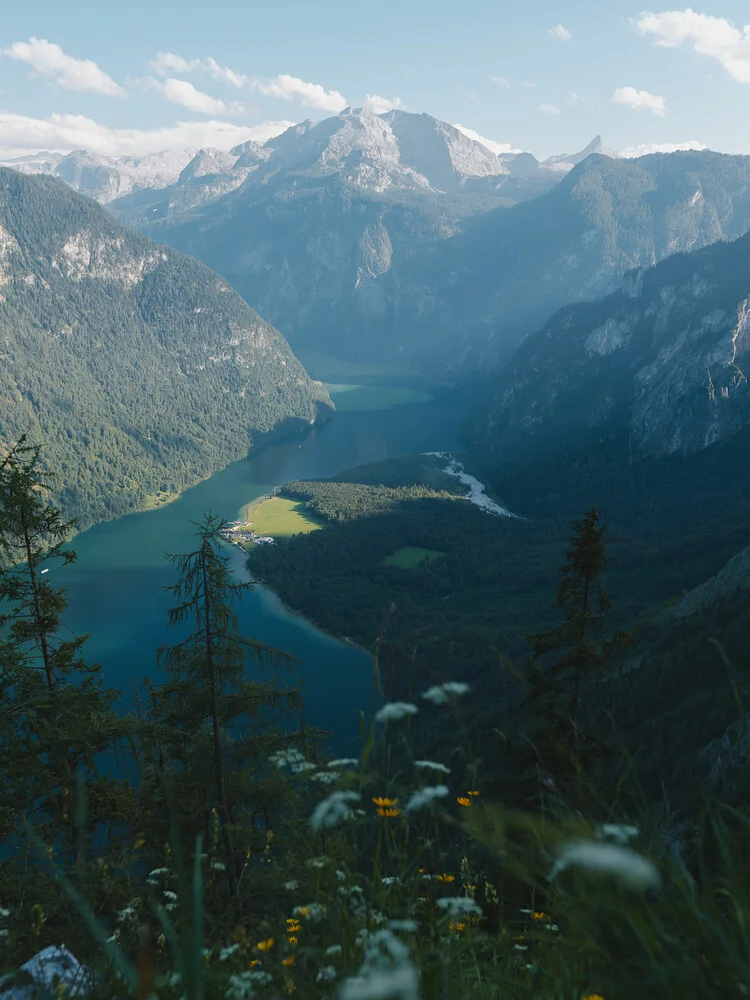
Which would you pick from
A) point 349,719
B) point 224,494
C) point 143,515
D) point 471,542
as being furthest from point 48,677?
point 224,494

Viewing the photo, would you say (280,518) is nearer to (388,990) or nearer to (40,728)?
(40,728)

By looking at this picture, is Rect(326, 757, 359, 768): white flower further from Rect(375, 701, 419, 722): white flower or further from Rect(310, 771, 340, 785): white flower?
Rect(375, 701, 419, 722): white flower

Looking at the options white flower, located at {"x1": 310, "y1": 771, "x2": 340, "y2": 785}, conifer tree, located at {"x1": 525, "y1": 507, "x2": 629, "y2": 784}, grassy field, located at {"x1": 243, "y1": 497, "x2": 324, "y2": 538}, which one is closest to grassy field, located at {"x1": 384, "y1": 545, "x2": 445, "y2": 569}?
grassy field, located at {"x1": 243, "y1": 497, "x2": 324, "y2": 538}

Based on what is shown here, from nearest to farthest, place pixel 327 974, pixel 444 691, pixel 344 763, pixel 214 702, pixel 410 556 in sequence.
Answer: pixel 327 974 → pixel 444 691 → pixel 344 763 → pixel 214 702 → pixel 410 556

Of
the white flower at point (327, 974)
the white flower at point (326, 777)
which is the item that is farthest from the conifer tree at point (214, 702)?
the white flower at point (327, 974)

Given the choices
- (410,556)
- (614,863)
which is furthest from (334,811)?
(410,556)

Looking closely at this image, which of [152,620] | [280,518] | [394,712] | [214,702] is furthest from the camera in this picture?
[280,518]
